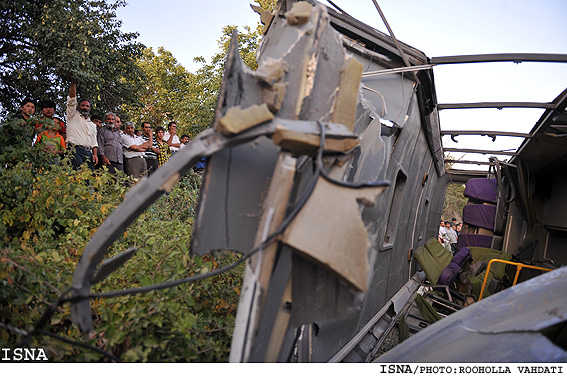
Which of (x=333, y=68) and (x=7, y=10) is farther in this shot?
(x=7, y=10)

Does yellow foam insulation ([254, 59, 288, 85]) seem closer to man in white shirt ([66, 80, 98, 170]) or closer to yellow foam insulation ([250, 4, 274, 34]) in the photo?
yellow foam insulation ([250, 4, 274, 34])

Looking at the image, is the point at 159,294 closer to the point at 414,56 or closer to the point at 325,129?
the point at 325,129

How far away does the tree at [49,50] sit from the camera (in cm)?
919

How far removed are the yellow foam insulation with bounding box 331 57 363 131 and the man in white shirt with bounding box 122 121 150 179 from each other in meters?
6.04

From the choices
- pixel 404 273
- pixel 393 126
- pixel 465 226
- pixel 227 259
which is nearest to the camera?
pixel 227 259

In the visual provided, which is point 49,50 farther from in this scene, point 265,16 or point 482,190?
point 482,190

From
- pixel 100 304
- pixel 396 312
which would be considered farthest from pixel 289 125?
pixel 396 312

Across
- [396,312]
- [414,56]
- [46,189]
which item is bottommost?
[396,312]

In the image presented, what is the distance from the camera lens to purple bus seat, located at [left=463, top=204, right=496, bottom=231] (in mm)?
11043

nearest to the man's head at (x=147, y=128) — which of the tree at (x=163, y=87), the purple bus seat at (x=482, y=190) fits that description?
the purple bus seat at (x=482, y=190)

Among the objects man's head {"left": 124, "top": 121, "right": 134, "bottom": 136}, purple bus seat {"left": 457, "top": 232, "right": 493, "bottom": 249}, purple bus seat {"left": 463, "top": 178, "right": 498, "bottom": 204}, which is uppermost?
purple bus seat {"left": 463, "top": 178, "right": 498, "bottom": 204}

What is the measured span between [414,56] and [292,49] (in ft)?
10.4

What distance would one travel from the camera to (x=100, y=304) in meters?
2.20

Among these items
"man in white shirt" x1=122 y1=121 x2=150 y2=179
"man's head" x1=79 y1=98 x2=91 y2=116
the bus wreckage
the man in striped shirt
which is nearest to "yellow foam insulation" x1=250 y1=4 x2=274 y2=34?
the bus wreckage
